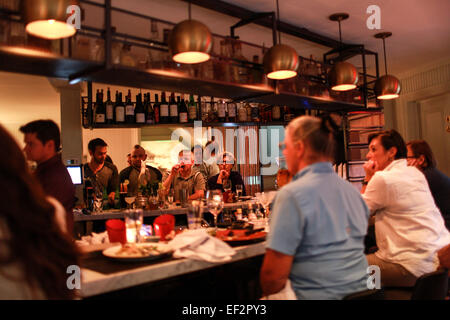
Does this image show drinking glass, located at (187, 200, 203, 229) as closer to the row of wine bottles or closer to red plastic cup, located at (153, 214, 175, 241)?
red plastic cup, located at (153, 214, 175, 241)

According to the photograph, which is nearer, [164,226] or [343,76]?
[164,226]

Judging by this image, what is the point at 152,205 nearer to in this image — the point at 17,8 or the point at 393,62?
the point at 17,8

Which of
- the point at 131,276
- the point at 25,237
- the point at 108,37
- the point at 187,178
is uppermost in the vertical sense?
the point at 108,37

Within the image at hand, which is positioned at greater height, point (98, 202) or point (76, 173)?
point (76, 173)

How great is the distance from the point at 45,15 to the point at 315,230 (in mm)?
1579

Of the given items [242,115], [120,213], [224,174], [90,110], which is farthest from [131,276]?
[242,115]

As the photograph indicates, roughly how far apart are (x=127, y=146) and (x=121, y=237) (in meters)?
7.92

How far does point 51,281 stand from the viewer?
1061 mm

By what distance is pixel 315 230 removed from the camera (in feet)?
5.12

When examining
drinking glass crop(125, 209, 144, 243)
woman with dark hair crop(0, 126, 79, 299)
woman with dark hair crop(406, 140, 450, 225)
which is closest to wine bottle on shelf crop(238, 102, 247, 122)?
A: woman with dark hair crop(406, 140, 450, 225)

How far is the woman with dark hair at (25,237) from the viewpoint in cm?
100

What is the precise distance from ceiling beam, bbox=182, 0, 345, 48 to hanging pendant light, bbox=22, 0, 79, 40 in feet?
4.73

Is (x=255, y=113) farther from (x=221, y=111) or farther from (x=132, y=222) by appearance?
(x=132, y=222)

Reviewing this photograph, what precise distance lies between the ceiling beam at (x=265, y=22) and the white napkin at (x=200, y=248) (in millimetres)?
2080
